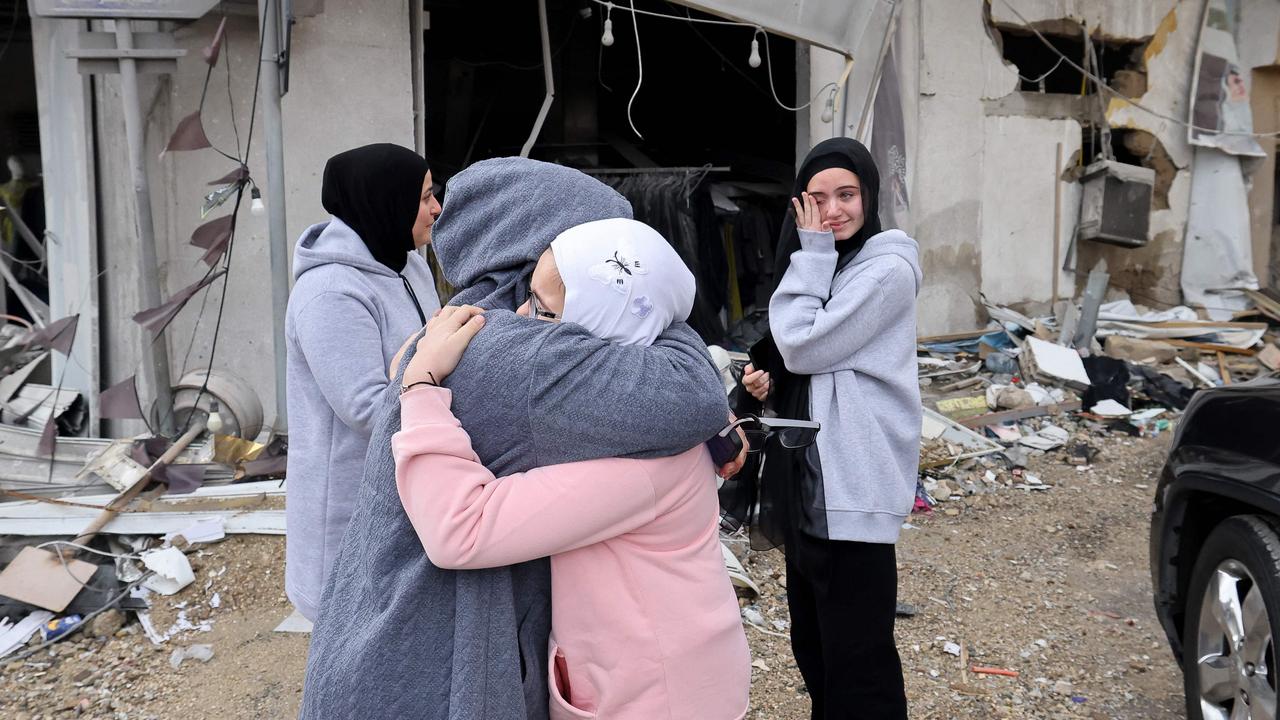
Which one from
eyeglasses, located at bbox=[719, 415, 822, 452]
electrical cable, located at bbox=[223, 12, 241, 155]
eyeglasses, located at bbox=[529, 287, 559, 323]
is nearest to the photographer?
eyeglasses, located at bbox=[529, 287, 559, 323]

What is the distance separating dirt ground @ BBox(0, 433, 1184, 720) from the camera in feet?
11.1

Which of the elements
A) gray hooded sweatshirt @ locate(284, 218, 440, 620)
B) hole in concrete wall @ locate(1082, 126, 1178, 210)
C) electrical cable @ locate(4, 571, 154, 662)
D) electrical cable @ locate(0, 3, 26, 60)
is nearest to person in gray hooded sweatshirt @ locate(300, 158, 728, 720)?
gray hooded sweatshirt @ locate(284, 218, 440, 620)

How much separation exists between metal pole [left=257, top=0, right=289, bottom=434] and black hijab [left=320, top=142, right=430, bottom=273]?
2593 mm

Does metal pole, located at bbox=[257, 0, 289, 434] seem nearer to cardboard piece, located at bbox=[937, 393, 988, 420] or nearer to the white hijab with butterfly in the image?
the white hijab with butterfly

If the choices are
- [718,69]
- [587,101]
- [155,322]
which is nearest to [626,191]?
[587,101]

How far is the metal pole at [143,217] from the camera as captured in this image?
483 centimetres

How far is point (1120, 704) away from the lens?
11.0 feet

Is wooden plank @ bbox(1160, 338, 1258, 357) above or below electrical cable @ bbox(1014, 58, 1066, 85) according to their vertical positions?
below

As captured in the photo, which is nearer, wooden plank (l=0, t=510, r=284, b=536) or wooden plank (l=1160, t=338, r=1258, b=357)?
wooden plank (l=0, t=510, r=284, b=536)

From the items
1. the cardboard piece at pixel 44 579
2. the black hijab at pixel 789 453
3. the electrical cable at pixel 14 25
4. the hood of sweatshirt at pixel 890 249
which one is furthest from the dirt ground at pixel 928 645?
the electrical cable at pixel 14 25

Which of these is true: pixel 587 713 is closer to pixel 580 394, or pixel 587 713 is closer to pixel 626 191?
pixel 580 394

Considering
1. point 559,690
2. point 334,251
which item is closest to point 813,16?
point 334,251

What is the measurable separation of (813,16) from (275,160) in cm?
295

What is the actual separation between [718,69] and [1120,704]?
28.9 feet
